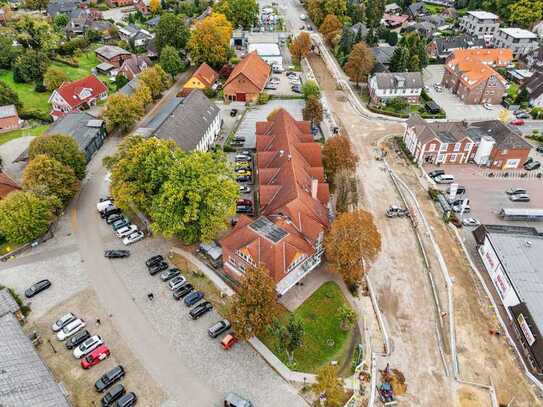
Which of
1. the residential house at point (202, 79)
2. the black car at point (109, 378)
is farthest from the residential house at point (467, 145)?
the black car at point (109, 378)

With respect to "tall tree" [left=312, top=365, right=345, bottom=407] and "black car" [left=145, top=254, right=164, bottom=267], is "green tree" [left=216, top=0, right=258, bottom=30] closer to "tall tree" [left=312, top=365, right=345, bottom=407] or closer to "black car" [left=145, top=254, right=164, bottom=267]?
"black car" [left=145, top=254, right=164, bottom=267]

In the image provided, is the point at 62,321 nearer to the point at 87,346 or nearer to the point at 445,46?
the point at 87,346

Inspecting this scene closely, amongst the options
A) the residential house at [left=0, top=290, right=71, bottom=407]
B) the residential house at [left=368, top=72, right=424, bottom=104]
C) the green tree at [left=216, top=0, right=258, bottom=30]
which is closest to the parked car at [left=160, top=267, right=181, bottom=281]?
the residential house at [left=0, top=290, right=71, bottom=407]

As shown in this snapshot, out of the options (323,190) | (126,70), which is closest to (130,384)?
(323,190)

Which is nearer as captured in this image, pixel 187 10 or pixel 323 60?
pixel 323 60

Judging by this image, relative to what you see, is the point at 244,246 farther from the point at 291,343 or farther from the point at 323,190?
the point at 323,190

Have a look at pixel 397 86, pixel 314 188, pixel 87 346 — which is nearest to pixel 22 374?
pixel 87 346

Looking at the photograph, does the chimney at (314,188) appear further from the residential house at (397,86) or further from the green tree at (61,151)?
the residential house at (397,86)

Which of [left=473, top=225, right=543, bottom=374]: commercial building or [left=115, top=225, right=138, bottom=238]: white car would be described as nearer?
[left=473, top=225, right=543, bottom=374]: commercial building
